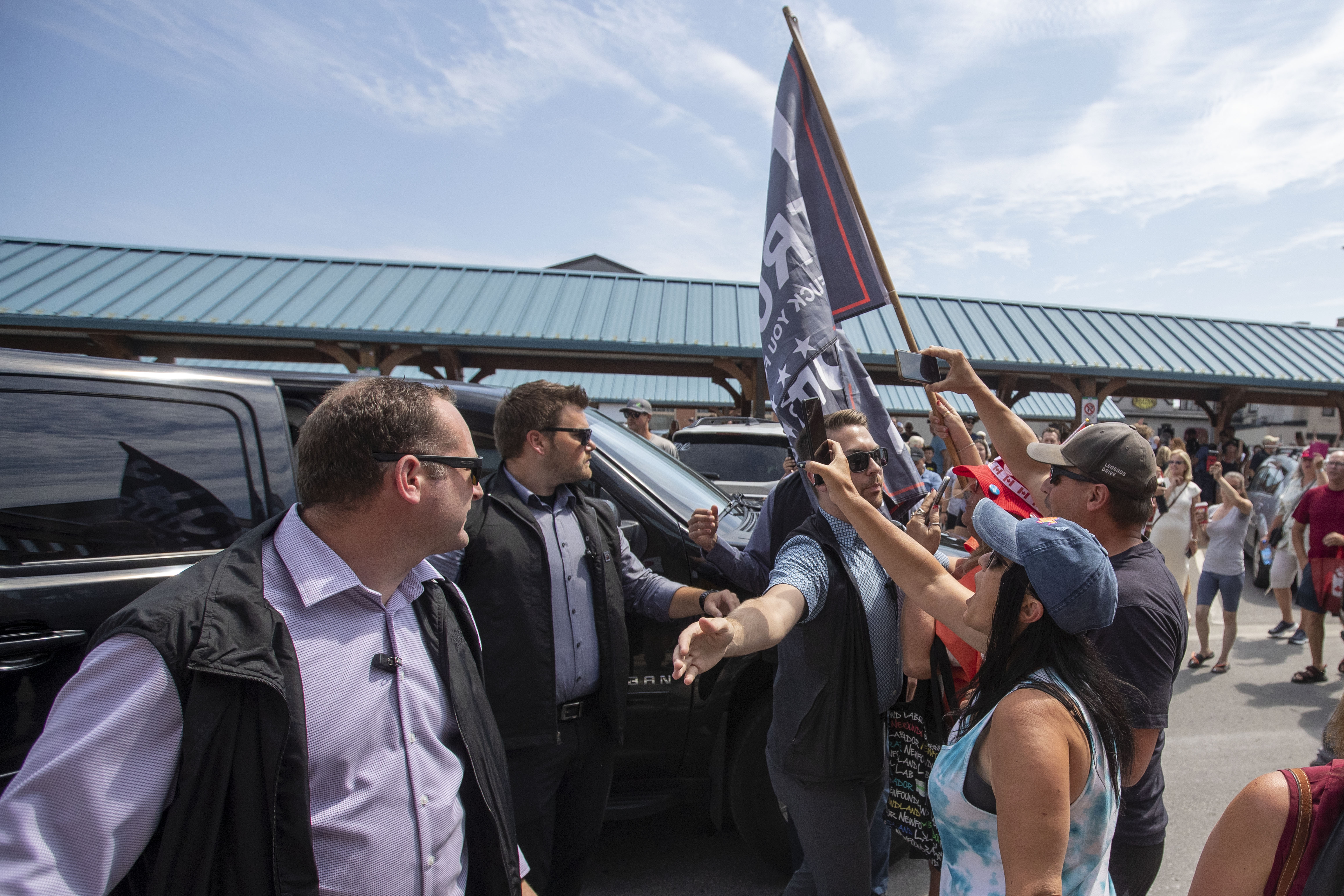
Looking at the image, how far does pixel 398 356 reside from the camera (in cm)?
1247

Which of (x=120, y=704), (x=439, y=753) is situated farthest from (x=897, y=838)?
(x=120, y=704)

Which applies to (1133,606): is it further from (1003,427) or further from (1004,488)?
(1003,427)

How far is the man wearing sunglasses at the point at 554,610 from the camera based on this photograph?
2.10 m

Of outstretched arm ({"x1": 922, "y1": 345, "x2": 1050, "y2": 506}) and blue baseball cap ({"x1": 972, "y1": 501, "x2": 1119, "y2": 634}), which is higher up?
outstretched arm ({"x1": 922, "y1": 345, "x2": 1050, "y2": 506})

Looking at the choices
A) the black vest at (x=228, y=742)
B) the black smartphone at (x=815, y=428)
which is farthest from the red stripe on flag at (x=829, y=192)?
the black vest at (x=228, y=742)

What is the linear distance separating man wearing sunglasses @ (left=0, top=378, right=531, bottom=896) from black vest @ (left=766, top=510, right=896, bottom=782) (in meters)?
0.83

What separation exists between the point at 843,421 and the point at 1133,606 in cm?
103

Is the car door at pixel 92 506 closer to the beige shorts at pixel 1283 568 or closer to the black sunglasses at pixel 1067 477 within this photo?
the black sunglasses at pixel 1067 477

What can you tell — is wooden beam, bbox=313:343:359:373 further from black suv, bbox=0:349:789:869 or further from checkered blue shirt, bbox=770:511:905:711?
checkered blue shirt, bbox=770:511:905:711

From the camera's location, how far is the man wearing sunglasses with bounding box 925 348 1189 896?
1691 millimetres

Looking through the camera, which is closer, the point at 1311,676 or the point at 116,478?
the point at 116,478

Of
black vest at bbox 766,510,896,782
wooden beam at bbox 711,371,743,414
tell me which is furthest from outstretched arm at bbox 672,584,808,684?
wooden beam at bbox 711,371,743,414

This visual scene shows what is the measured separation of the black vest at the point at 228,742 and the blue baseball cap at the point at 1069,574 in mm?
1341

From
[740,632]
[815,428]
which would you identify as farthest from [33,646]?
[815,428]
